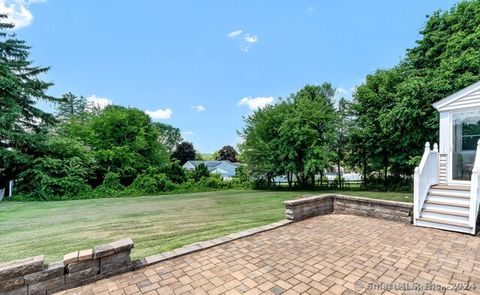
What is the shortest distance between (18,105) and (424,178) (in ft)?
59.8

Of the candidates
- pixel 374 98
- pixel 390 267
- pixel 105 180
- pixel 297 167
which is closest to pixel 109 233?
pixel 390 267

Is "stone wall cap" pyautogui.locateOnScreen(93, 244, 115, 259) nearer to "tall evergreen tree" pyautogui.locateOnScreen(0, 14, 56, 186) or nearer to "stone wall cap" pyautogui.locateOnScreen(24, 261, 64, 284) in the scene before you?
"stone wall cap" pyautogui.locateOnScreen(24, 261, 64, 284)

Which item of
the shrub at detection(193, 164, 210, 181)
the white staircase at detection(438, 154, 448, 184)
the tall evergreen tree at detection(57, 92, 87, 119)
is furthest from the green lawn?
the tall evergreen tree at detection(57, 92, 87, 119)

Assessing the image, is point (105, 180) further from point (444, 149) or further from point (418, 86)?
point (418, 86)

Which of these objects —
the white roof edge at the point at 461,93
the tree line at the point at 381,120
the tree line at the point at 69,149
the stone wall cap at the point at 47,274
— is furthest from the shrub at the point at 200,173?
the stone wall cap at the point at 47,274

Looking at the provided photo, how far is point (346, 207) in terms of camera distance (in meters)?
5.87

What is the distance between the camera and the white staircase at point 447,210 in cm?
429

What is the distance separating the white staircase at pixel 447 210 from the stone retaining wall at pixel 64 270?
578cm

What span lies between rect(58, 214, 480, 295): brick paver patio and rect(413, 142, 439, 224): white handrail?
725 millimetres

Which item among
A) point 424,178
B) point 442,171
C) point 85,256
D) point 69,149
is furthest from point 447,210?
point 69,149

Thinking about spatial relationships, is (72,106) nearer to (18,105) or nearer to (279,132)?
(18,105)

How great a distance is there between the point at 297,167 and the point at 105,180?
1224cm

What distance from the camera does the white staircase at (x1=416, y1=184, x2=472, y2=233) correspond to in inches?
169

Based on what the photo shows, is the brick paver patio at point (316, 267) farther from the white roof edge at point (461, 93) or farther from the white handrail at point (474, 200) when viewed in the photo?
the white roof edge at point (461, 93)
